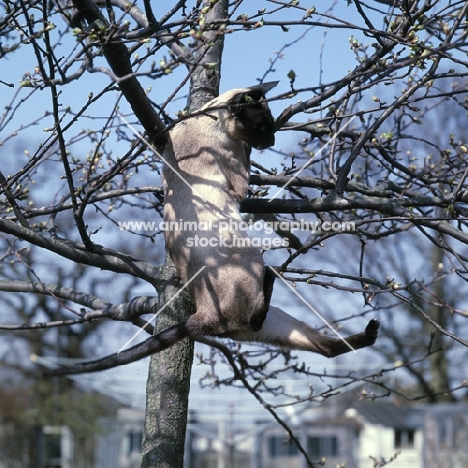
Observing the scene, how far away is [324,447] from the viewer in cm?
1720

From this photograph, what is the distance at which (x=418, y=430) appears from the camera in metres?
21.4

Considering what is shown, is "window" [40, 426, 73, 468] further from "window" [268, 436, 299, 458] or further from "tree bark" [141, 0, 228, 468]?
"tree bark" [141, 0, 228, 468]

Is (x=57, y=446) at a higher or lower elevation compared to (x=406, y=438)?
lower

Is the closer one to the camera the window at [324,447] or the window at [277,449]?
the window at [324,447]

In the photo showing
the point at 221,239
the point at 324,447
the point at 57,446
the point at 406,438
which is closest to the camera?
the point at 221,239

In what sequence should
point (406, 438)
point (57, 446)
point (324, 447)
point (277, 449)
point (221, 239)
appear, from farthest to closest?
point (406, 438) < point (277, 449) < point (57, 446) < point (324, 447) < point (221, 239)

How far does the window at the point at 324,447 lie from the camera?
57.4 feet

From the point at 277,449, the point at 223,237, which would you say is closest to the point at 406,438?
the point at 277,449

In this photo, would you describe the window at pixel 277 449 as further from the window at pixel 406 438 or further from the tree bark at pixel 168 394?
the tree bark at pixel 168 394

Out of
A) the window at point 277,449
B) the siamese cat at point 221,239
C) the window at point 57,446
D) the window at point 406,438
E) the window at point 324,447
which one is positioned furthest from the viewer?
the window at point 406,438

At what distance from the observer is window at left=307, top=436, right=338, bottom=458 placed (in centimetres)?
1748

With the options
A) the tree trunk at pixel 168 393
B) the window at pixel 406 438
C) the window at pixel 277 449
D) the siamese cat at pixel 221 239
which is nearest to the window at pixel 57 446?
the window at pixel 277 449

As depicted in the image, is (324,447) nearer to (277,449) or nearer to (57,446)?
(277,449)

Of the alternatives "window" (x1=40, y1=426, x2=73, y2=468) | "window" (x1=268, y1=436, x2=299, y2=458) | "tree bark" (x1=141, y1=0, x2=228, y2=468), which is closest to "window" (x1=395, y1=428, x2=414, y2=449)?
"window" (x1=268, y1=436, x2=299, y2=458)
